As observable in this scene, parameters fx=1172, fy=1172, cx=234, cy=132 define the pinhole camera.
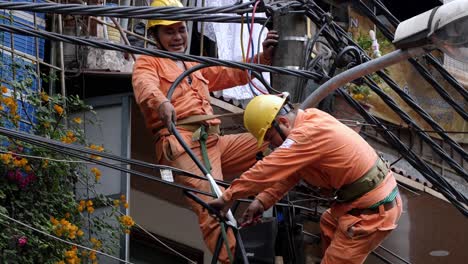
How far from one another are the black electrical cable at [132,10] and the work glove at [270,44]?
1.34 feet

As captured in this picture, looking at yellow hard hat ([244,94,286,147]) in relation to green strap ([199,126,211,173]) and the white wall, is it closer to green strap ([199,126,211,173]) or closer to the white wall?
green strap ([199,126,211,173])

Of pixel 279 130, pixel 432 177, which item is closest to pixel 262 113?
pixel 279 130

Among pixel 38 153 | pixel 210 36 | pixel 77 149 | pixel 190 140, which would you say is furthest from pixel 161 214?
pixel 77 149

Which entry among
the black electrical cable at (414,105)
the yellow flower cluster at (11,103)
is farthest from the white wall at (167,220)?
the black electrical cable at (414,105)

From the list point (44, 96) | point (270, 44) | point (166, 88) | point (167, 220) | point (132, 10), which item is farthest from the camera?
point (167, 220)

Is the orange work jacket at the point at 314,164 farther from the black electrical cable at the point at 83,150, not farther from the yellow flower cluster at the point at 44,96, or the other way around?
the yellow flower cluster at the point at 44,96

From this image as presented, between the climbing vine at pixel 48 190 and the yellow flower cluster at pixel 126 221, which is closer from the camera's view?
the climbing vine at pixel 48 190

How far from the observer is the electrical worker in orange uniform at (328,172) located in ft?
25.0

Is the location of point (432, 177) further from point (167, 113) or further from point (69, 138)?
point (69, 138)

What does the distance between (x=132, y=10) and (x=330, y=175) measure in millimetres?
1997

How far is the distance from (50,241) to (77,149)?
186 centimetres

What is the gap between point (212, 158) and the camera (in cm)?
903

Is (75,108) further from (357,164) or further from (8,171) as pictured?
(357,164)

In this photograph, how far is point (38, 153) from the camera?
9984 mm
